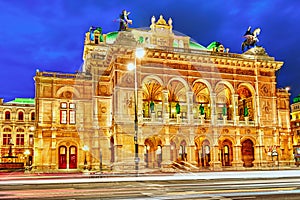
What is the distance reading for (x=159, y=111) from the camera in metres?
49.2

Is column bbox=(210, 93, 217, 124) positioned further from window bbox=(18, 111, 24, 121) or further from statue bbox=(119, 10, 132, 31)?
window bbox=(18, 111, 24, 121)

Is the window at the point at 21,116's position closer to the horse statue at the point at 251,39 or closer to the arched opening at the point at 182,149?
the arched opening at the point at 182,149

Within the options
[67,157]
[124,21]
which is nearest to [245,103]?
[124,21]

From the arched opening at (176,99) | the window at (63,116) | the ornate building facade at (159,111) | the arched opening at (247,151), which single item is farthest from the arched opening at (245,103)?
the window at (63,116)

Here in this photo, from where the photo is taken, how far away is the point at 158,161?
153 ft

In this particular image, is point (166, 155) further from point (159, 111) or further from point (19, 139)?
point (19, 139)

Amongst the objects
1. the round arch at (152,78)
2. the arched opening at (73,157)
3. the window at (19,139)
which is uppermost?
the round arch at (152,78)

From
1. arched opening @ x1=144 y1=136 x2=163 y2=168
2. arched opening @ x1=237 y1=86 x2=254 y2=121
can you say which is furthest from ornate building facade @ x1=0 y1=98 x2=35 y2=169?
arched opening @ x1=237 y1=86 x2=254 y2=121

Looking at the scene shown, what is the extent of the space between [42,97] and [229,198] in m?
37.8

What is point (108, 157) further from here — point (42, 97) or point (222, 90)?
point (222, 90)

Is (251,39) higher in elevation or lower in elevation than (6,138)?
higher

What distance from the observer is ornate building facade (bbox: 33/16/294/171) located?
41.8 m

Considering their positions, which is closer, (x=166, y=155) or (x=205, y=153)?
(x=166, y=155)

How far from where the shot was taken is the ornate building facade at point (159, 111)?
41781 millimetres
